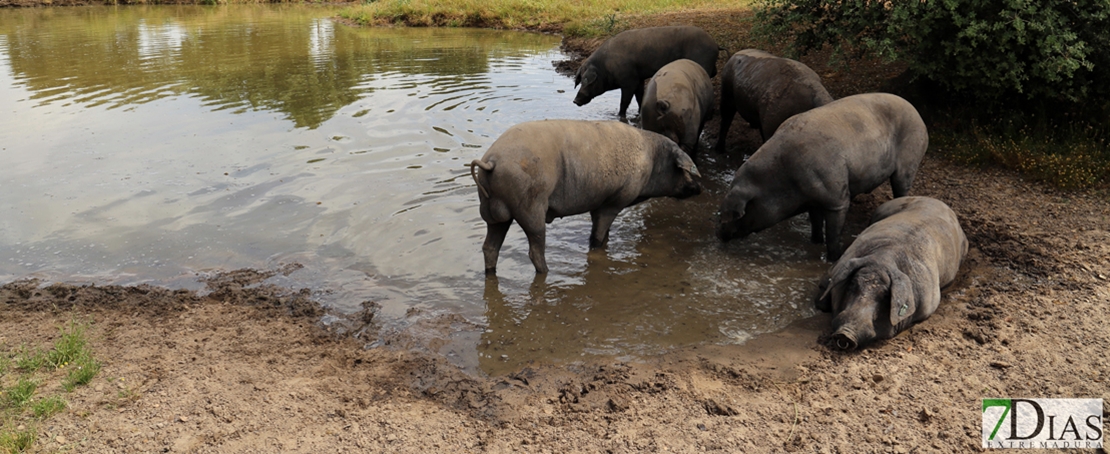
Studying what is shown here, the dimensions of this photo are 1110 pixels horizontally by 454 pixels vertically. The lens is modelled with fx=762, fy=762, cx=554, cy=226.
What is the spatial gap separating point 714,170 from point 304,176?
5.06 metres

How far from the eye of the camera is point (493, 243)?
6.51 meters

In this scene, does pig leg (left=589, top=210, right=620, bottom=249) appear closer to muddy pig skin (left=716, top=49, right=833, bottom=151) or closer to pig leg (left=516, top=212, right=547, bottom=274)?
pig leg (left=516, top=212, right=547, bottom=274)

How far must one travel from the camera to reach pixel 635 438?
4215 millimetres

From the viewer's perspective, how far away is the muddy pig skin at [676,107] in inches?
341

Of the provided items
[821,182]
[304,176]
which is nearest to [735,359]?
[821,182]

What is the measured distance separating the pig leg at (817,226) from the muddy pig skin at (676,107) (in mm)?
2068

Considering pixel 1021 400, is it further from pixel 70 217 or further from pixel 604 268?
pixel 70 217

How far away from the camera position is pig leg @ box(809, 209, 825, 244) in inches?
283

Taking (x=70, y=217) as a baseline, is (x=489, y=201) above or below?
above

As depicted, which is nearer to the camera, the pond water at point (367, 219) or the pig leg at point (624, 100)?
the pond water at point (367, 219)

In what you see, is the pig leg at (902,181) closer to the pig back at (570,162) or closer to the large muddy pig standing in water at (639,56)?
the pig back at (570,162)

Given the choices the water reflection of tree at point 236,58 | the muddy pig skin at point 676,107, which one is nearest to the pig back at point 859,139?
the muddy pig skin at point 676,107

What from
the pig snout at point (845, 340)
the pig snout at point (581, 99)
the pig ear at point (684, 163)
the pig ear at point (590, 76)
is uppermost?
the pig ear at point (590, 76)

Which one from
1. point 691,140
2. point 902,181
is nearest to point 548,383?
point 902,181
